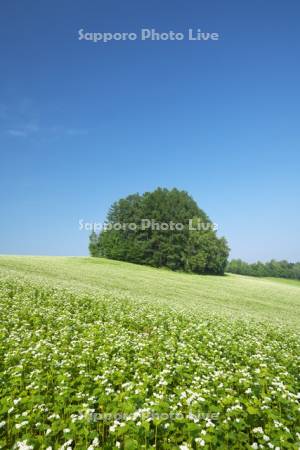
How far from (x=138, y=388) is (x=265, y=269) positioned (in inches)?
7129

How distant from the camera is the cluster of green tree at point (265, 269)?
547 ft

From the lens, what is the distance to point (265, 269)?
171 m

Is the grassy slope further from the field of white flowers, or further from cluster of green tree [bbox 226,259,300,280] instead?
cluster of green tree [bbox 226,259,300,280]

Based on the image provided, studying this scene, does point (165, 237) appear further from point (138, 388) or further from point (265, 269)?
point (265, 269)

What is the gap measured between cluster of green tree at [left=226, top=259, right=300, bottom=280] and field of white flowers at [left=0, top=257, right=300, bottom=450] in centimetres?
16256

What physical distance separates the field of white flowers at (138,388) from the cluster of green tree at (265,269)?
162561mm

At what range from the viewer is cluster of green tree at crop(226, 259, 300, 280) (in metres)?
167

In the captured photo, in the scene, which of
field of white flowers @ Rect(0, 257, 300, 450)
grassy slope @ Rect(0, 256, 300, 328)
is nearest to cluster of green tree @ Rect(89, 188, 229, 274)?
grassy slope @ Rect(0, 256, 300, 328)

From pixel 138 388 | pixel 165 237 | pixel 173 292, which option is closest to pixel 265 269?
pixel 165 237

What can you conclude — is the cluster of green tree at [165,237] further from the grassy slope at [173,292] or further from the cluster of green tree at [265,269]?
the cluster of green tree at [265,269]

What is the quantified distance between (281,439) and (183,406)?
2.18 metres

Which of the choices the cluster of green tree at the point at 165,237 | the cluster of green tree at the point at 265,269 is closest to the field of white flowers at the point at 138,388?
the cluster of green tree at the point at 165,237

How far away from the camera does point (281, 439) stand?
5.07 meters

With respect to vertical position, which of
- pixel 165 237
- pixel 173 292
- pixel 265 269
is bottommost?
pixel 265 269
